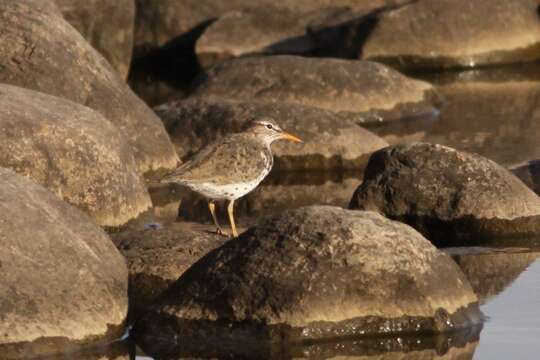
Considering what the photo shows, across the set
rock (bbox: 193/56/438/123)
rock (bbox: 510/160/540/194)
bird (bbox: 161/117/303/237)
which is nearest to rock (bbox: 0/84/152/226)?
bird (bbox: 161/117/303/237)

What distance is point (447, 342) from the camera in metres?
10.9

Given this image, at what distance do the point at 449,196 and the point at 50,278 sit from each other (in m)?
4.86

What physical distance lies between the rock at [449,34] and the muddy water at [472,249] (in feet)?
1.24

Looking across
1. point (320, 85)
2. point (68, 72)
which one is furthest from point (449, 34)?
point (68, 72)

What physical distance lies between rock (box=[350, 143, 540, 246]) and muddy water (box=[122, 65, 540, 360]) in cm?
30

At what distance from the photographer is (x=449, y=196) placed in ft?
47.3

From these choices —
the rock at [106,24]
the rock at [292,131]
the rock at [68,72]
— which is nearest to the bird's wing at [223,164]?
the rock at [68,72]

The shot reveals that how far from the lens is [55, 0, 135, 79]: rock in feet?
75.9

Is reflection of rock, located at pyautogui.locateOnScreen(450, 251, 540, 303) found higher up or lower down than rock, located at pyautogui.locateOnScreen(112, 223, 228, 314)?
lower down

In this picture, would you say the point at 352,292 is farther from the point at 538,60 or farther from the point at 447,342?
the point at 538,60

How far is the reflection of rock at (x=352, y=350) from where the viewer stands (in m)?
10.6

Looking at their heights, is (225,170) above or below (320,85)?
above

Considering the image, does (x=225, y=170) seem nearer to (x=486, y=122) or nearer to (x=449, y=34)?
(x=486, y=122)

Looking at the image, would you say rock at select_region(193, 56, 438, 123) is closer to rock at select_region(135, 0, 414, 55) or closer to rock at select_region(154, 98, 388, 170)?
rock at select_region(154, 98, 388, 170)
